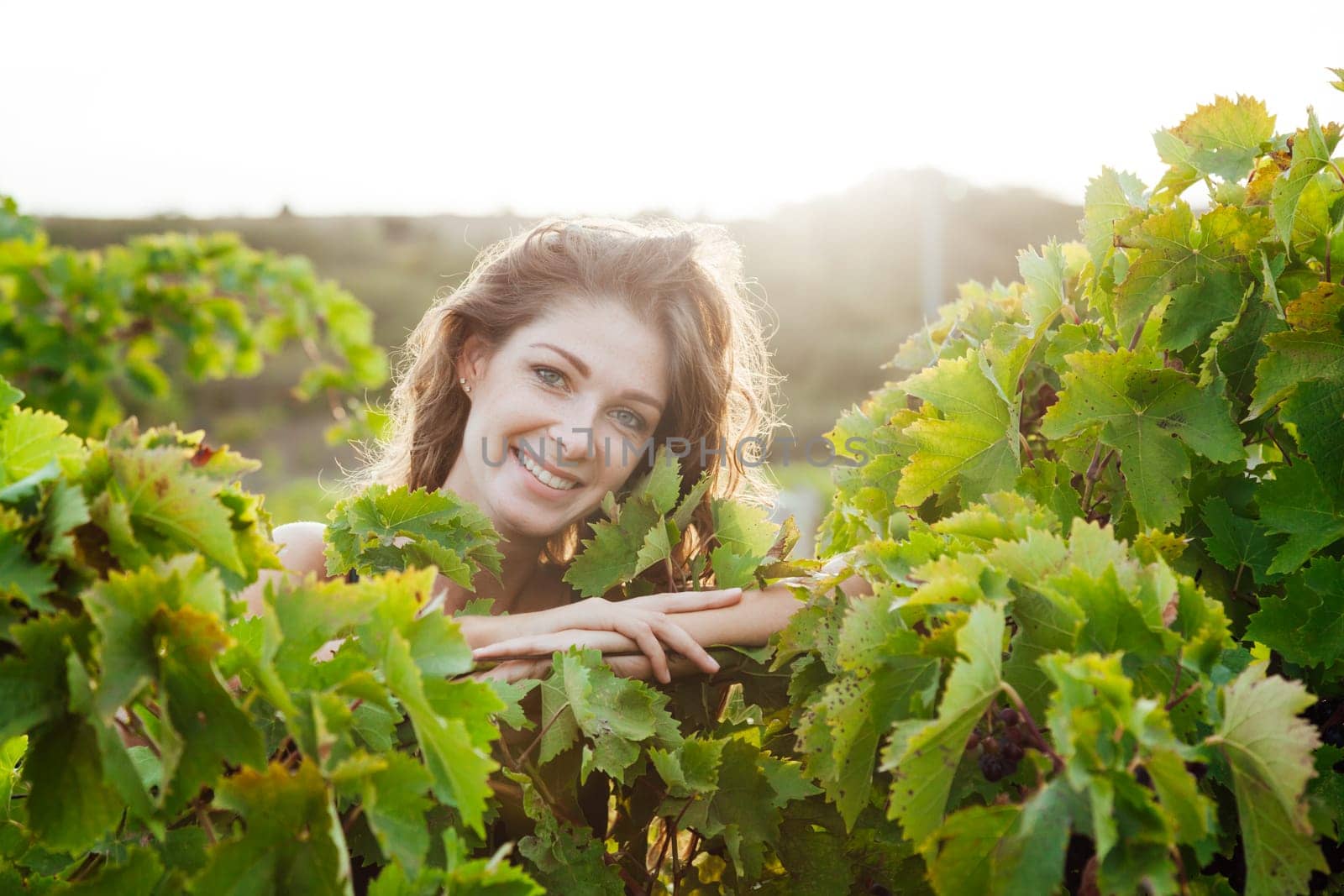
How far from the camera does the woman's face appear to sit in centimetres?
213

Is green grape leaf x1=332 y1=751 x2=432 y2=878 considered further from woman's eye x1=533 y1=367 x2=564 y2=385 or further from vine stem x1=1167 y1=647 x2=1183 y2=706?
woman's eye x1=533 y1=367 x2=564 y2=385

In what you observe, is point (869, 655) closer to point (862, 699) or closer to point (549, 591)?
point (862, 699)

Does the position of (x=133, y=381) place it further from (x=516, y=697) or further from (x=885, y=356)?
(x=885, y=356)

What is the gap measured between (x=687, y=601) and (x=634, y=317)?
1.02 meters

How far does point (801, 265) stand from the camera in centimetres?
2002

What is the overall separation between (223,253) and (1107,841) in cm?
623

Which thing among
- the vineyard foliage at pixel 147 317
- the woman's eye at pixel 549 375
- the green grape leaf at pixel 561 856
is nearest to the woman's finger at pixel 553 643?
the green grape leaf at pixel 561 856

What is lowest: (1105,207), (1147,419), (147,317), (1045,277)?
(147,317)

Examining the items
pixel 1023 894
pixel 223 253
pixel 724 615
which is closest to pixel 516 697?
pixel 724 615

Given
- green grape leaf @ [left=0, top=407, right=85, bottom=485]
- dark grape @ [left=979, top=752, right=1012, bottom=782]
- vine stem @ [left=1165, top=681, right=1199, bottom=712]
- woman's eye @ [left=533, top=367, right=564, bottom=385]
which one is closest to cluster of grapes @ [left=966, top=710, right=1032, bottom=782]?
dark grape @ [left=979, top=752, right=1012, bottom=782]

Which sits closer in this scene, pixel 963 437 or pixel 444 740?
pixel 444 740

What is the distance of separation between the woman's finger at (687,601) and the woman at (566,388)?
0.27 meters

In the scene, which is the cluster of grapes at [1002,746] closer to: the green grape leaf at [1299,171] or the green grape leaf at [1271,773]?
the green grape leaf at [1271,773]

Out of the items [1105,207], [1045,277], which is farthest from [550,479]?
[1105,207]
